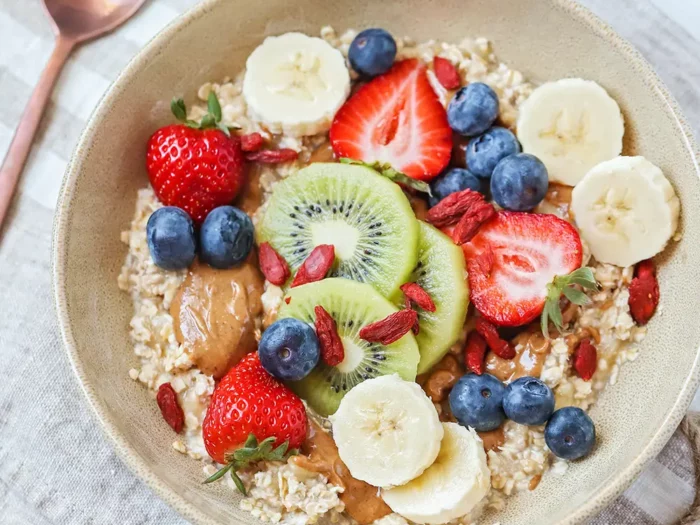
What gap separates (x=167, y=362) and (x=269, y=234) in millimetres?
381

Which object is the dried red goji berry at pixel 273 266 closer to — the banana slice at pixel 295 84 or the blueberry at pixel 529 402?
the banana slice at pixel 295 84

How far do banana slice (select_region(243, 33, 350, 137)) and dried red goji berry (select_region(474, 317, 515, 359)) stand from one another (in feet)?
2.10

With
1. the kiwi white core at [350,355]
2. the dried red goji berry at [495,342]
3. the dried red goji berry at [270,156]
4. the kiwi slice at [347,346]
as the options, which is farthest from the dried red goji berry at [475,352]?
the dried red goji berry at [270,156]

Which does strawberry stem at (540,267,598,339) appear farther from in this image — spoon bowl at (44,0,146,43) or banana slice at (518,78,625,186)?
spoon bowl at (44,0,146,43)

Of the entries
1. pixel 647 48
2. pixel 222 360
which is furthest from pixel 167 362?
pixel 647 48

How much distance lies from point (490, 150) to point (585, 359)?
528 mm

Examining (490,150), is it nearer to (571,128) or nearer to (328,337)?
(571,128)

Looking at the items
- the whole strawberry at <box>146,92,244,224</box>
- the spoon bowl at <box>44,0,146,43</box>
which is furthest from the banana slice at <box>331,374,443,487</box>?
the spoon bowl at <box>44,0,146,43</box>

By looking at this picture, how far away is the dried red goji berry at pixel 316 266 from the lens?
1.78m

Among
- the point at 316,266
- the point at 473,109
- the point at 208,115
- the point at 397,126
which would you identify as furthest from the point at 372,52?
the point at 316,266

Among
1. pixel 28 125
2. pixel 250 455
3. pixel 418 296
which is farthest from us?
pixel 28 125

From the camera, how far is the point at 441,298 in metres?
1.75

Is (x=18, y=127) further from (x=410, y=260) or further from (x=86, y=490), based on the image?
(x=410, y=260)

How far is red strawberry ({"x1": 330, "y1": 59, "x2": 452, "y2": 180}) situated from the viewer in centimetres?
191
